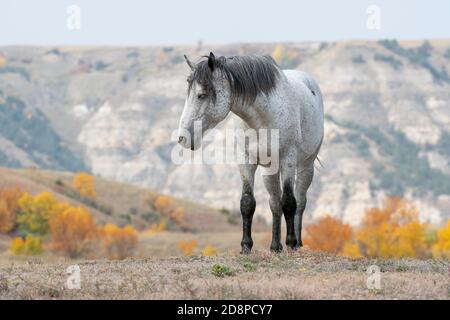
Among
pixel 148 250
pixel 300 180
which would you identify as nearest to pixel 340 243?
pixel 148 250

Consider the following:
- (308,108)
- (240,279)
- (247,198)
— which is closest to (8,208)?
(308,108)

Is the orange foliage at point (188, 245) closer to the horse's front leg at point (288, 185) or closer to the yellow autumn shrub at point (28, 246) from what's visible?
the yellow autumn shrub at point (28, 246)

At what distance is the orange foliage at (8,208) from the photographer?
108 metres

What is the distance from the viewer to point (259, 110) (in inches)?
568

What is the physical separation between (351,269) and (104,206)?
128m

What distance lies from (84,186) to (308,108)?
128m

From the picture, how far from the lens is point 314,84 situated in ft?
57.7

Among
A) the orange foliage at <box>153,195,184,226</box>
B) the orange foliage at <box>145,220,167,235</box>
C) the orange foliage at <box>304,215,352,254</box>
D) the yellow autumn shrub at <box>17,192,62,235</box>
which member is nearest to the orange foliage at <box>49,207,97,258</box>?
the yellow autumn shrub at <box>17,192,62,235</box>

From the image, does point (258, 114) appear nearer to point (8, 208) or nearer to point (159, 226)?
point (8, 208)

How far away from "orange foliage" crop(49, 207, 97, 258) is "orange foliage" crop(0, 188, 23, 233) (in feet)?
17.3

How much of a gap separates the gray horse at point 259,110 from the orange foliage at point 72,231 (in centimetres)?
8356
